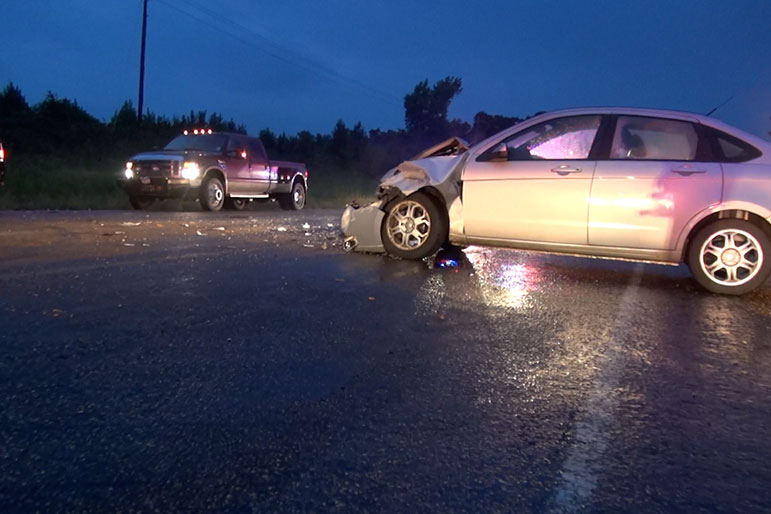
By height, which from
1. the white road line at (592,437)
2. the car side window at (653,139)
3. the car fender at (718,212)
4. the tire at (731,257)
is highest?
the car side window at (653,139)

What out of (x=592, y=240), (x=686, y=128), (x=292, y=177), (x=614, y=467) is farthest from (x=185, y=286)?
(x=292, y=177)

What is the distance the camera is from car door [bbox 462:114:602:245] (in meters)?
7.48

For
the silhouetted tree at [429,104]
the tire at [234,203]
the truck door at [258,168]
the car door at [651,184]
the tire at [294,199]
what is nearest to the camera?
the car door at [651,184]

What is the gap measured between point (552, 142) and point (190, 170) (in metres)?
10.4

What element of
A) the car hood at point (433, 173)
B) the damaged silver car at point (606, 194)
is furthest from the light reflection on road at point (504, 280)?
the car hood at point (433, 173)

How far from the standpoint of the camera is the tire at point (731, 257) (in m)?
6.85

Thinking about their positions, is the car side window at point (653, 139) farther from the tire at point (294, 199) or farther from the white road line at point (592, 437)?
Answer: the tire at point (294, 199)

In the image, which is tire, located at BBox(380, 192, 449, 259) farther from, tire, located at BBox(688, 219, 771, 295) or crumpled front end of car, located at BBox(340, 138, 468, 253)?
tire, located at BBox(688, 219, 771, 295)

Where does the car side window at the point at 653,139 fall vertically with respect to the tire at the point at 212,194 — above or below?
above

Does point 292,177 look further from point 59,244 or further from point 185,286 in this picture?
point 185,286

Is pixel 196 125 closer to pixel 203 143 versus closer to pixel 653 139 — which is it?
pixel 203 143

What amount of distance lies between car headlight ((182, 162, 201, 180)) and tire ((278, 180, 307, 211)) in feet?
11.2

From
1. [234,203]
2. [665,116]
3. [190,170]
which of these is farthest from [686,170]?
[234,203]

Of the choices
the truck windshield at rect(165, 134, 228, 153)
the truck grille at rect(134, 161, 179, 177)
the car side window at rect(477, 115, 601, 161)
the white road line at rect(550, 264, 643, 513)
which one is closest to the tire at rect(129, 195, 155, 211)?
the truck grille at rect(134, 161, 179, 177)
